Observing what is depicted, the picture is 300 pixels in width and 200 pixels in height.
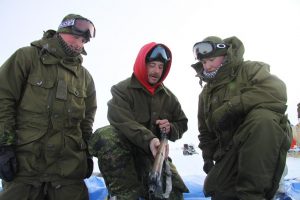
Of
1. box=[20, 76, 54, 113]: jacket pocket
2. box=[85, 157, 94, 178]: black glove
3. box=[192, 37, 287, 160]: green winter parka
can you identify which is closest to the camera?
box=[192, 37, 287, 160]: green winter parka

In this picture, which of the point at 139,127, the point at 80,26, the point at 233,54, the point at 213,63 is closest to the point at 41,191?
the point at 139,127

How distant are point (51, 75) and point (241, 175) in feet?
6.26

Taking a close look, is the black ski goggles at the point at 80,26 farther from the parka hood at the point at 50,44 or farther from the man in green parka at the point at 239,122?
the man in green parka at the point at 239,122

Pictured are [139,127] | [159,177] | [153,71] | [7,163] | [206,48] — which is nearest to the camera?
[159,177]

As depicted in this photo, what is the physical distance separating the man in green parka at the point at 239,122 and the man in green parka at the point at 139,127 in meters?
0.33

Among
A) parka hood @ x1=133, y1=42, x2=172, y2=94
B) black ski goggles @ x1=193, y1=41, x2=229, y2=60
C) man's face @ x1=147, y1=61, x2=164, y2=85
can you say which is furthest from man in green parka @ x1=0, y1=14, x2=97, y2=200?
black ski goggles @ x1=193, y1=41, x2=229, y2=60

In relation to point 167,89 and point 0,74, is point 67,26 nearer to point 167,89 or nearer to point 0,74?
point 0,74

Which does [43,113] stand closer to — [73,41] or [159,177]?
[73,41]

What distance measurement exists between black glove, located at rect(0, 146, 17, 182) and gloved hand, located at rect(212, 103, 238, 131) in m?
1.72

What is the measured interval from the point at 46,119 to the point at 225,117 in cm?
159

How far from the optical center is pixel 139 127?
255cm

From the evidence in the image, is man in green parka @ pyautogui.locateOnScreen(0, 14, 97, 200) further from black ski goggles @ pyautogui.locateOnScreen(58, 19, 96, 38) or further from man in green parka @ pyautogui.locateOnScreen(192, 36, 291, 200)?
man in green parka @ pyautogui.locateOnScreen(192, 36, 291, 200)

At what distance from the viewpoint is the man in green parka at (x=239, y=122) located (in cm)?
204

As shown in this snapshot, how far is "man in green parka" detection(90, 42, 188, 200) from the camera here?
243 cm
